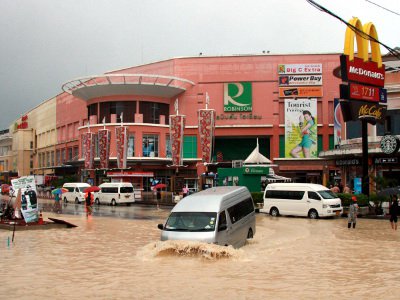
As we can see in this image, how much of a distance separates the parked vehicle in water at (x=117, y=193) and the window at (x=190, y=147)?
78.5 feet

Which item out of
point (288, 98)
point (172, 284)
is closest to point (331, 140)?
point (288, 98)

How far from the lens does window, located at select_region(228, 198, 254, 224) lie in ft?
58.7

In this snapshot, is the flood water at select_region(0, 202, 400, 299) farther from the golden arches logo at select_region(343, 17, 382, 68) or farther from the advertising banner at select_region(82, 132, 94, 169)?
the advertising banner at select_region(82, 132, 94, 169)

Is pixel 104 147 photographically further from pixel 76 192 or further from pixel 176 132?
pixel 76 192

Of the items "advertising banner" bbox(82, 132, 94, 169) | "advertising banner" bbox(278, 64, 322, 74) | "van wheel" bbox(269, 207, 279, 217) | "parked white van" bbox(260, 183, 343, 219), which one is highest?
"advertising banner" bbox(278, 64, 322, 74)

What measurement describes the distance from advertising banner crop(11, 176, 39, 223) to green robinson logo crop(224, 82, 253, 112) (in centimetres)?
4890

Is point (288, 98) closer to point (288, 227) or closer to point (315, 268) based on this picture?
point (288, 227)

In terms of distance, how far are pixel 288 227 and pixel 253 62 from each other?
161ft

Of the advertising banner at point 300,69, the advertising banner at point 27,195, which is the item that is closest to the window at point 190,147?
the advertising banner at point 300,69

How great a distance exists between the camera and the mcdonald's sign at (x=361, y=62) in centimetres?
3659

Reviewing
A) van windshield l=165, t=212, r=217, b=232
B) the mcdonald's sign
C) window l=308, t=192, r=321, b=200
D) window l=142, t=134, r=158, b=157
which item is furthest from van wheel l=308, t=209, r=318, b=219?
window l=142, t=134, r=158, b=157

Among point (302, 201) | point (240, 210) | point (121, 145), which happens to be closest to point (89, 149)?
point (121, 145)

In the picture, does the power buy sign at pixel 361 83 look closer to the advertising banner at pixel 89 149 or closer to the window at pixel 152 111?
the window at pixel 152 111

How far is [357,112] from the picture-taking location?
37.3 m
